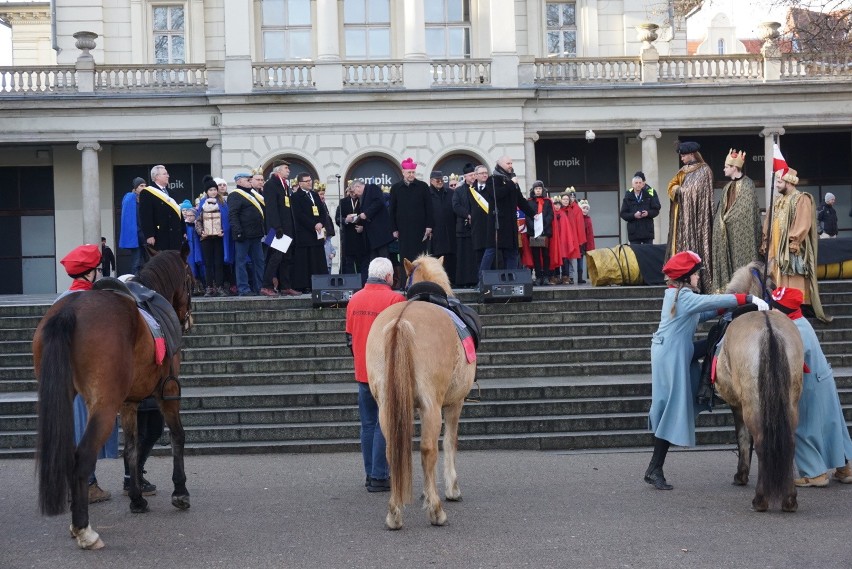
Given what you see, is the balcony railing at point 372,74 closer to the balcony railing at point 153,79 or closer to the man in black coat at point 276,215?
the balcony railing at point 153,79

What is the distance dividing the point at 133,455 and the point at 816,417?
560 cm

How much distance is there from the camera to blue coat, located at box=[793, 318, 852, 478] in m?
10.2

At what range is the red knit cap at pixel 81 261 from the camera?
10320mm

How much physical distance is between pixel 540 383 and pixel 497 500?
480 centimetres

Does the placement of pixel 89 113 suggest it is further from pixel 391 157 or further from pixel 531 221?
pixel 531 221

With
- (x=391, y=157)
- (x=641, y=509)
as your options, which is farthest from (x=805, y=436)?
(x=391, y=157)

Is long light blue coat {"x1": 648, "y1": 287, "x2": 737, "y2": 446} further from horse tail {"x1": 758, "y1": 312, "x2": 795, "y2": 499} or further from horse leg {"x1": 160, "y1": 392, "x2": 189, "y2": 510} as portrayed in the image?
horse leg {"x1": 160, "y1": 392, "x2": 189, "y2": 510}

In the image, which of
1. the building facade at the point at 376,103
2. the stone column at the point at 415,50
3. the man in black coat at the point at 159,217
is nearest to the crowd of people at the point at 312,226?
the man in black coat at the point at 159,217

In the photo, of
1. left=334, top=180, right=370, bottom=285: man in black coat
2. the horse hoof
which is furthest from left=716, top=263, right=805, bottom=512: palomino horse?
left=334, top=180, right=370, bottom=285: man in black coat

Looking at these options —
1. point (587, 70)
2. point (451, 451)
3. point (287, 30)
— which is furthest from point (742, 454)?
point (287, 30)

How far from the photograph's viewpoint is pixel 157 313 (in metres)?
10.1

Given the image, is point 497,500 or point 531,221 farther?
point 531,221

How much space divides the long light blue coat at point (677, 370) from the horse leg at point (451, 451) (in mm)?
1752

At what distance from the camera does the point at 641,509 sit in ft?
31.6
